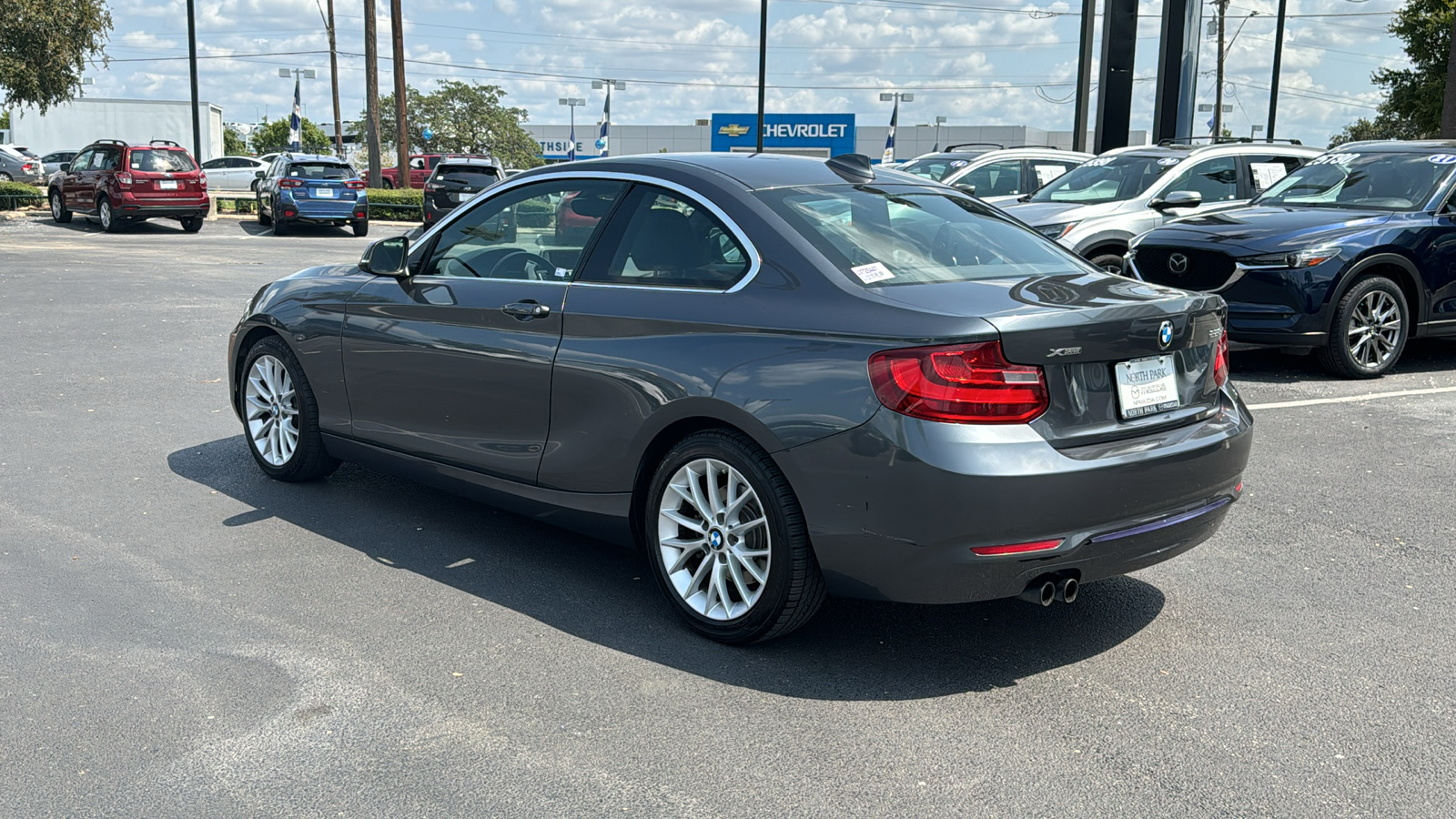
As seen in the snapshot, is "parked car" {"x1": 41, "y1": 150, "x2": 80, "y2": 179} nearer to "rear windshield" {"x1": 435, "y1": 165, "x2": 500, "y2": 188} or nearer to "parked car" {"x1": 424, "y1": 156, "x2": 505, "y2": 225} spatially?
"parked car" {"x1": 424, "y1": 156, "x2": 505, "y2": 225}

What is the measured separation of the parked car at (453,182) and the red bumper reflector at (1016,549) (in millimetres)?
23287

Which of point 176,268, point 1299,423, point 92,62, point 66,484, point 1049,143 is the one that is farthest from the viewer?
point 1049,143

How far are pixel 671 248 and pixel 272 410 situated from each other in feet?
8.88

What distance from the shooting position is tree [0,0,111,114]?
28.9 m

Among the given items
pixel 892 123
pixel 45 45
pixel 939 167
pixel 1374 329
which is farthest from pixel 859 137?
pixel 1374 329

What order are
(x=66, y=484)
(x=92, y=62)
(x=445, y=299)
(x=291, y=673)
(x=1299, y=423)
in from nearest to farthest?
1. (x=291, y=673)
2. (x=445, y=299)
3. (x=66, y=484)
4. (x=1299, y=423)
5. (x=92, y=62)

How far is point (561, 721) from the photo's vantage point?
3.66 metres

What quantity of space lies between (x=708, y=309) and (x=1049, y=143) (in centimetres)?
9732

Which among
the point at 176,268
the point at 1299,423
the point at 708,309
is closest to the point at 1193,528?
the point at 708,309

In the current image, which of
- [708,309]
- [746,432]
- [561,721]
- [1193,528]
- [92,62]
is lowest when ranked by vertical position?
[561,721]

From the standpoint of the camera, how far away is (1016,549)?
12.2 ft

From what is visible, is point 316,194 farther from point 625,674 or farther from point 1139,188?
point 625,674

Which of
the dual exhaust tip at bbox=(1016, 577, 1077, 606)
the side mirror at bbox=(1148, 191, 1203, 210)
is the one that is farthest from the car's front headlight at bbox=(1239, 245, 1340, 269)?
the dual exhaust tip at bbox=(1016, 577, 1077, 606)

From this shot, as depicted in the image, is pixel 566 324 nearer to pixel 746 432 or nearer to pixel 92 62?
pixel 746 432
